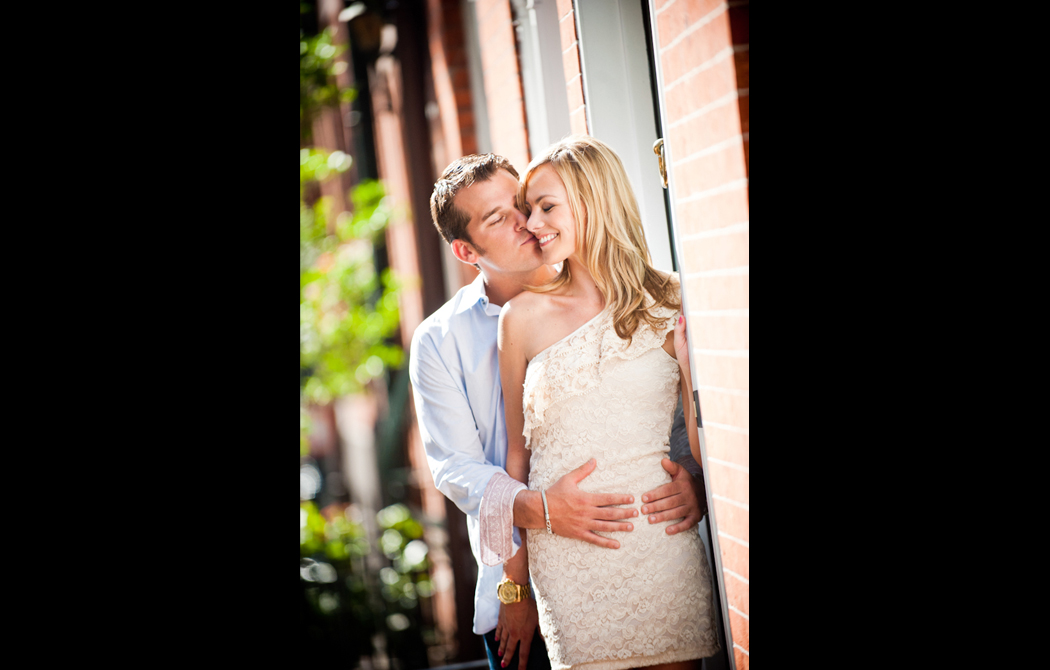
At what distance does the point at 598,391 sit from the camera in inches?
59.5

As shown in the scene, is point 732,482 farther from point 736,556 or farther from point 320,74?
point 320,74

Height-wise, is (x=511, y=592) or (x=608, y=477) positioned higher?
(x=608, y=477)

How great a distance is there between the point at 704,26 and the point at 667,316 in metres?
0.67

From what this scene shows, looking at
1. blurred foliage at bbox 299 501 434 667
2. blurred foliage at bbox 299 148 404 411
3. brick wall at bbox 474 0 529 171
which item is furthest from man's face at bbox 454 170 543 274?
blurred foliage at bbox 299 501 434 667

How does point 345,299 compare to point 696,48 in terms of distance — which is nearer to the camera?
point 696,48

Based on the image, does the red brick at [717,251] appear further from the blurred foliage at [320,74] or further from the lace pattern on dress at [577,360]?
the blurred foliage at [320,74]

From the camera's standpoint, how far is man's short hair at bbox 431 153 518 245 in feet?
5.05

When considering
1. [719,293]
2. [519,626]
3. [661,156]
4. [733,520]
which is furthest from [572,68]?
[519,626]

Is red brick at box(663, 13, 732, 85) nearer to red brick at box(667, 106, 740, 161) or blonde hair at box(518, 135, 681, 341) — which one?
red brick at box(667, 106, 740, 161)

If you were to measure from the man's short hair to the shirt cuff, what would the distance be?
533 mm

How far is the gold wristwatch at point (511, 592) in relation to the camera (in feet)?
5.19

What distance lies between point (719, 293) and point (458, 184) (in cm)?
66

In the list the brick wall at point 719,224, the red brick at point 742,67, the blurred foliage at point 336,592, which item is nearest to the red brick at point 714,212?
the brick wall at point 719,224
